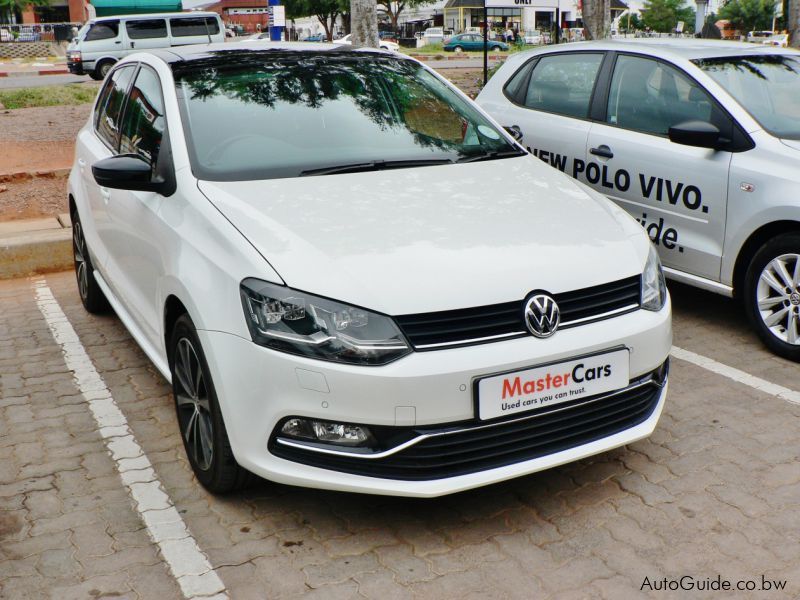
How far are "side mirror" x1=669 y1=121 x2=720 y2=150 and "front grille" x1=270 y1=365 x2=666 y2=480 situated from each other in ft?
7.55

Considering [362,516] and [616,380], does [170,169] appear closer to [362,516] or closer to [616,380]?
[362,516]

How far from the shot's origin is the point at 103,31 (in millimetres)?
27328

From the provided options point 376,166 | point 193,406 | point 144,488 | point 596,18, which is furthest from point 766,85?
point 596,18

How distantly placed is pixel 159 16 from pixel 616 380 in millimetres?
27569

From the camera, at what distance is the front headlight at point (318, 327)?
115 inches

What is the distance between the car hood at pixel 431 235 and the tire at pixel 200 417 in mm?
523

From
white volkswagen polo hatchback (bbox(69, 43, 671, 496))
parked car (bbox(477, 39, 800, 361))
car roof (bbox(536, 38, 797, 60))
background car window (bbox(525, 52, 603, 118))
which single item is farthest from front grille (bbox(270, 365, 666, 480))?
background car window (bbox(525, 52, 603, 118))

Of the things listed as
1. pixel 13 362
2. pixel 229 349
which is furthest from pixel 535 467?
pixel 13 362

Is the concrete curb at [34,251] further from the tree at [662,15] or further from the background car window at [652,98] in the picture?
the tree at [662,15]

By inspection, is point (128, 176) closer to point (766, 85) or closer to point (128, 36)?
point (766, 85)

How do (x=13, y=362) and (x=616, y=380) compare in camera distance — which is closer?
(x=616, y=380)

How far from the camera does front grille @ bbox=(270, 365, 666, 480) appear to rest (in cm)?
300

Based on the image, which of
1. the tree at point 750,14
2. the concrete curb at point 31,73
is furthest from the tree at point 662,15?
the concrete curb at point 31,73

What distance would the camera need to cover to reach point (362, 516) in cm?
341
